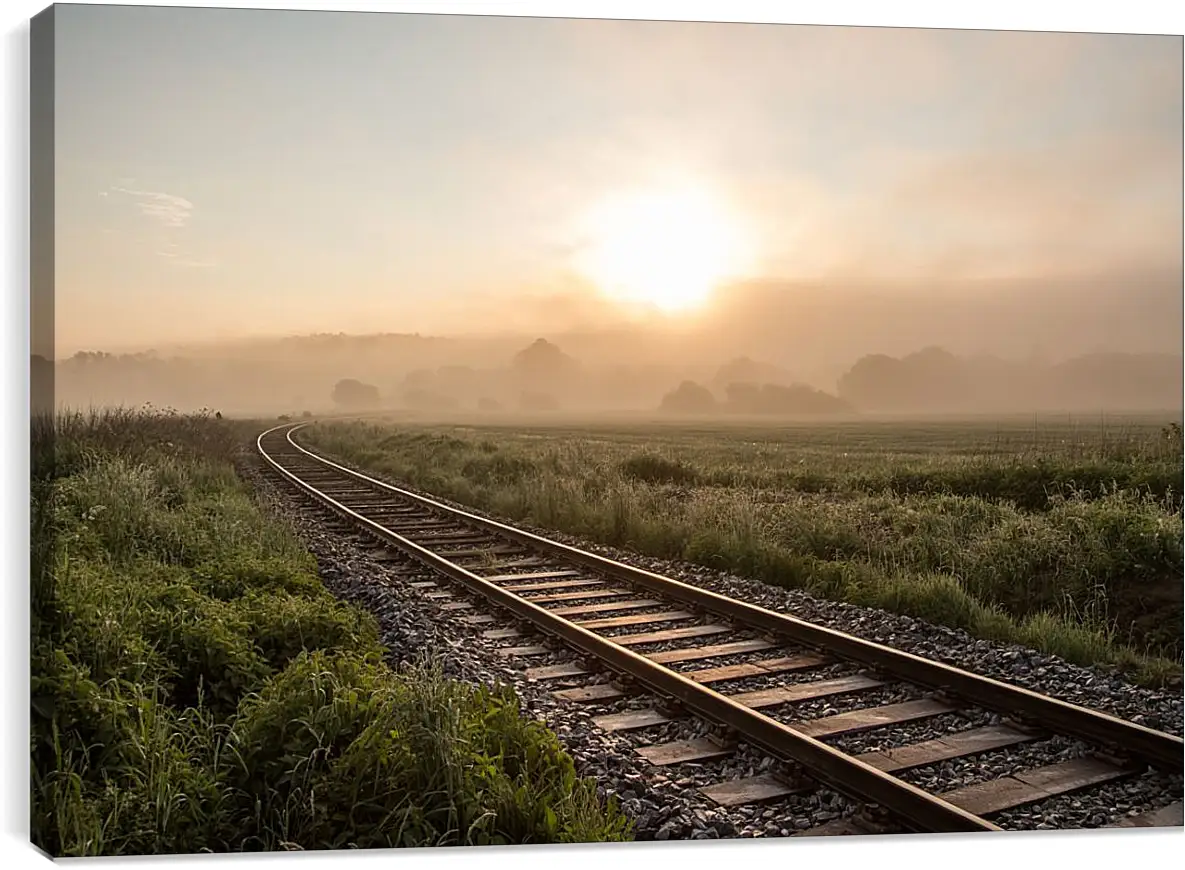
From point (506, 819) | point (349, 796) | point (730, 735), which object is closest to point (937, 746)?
point (730, 735)

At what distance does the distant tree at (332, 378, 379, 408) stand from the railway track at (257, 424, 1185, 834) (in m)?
0.57

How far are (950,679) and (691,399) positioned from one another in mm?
1856

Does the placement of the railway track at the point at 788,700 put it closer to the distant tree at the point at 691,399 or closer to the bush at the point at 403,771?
the bush at the point at 403,771

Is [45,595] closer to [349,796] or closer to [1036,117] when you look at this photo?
[349,796]

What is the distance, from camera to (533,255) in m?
4.95

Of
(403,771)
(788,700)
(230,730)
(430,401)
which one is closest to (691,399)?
(430,401)

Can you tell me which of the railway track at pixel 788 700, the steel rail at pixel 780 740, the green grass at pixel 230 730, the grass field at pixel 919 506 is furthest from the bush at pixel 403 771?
the grass field at pixel 919 506

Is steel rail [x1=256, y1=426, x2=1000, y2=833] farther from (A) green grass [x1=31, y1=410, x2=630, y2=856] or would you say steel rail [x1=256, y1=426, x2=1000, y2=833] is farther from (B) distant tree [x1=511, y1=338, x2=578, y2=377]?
(B) distant tree [x1=511, y1=338, x2=578, y2=377]

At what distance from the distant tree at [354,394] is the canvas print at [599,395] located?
32 millimetres

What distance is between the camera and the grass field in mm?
5078

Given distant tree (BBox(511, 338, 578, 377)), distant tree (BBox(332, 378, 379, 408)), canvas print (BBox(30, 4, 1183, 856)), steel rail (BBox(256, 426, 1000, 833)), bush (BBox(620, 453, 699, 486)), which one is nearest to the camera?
steel rail (BBox(256, 426, 1000, 833))

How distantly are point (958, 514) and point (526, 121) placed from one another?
3.41 m

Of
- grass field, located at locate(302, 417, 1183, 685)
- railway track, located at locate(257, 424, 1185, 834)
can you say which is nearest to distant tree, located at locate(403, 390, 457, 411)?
grass field, located at locate(302, 417, 1183, 685)

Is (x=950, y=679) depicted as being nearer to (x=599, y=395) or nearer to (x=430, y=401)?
(x=599, y=395)
